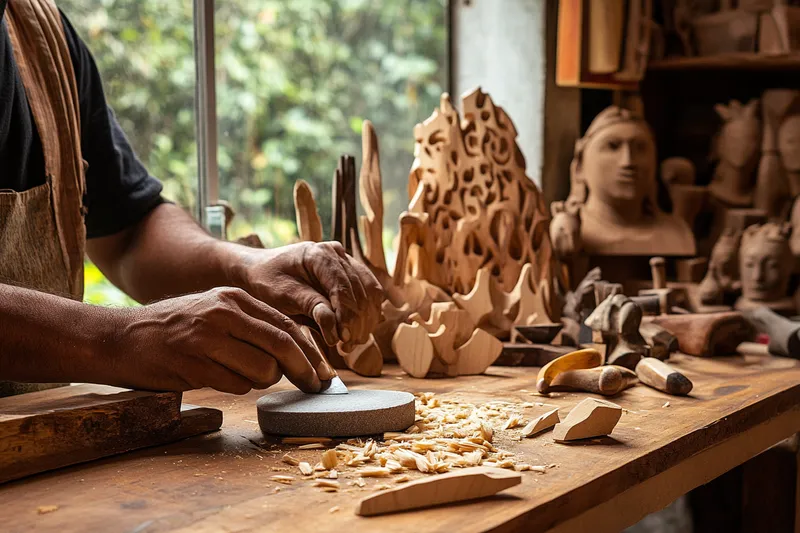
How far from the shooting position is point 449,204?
2.34 metres

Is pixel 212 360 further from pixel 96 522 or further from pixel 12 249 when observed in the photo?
pixel 12 249

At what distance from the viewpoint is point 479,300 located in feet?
7.00

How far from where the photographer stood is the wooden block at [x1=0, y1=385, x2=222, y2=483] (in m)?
1.07

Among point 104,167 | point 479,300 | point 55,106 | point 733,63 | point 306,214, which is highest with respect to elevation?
point 733,63

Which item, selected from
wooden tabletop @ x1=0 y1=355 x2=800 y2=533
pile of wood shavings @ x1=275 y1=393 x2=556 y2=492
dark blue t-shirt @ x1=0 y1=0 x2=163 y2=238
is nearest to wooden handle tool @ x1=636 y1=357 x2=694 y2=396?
wooden tabletop @ x1=0 y1=355 x2=800 y2=533

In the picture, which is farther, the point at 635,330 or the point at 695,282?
the point at 695,282

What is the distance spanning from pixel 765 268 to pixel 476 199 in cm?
101

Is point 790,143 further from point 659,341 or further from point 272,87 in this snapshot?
point 272,87

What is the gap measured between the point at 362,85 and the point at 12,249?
192 cm

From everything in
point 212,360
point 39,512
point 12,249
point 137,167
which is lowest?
point 39,512

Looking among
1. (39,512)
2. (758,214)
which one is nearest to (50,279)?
(39,512)

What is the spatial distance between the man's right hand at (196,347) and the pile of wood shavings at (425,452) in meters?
0.12

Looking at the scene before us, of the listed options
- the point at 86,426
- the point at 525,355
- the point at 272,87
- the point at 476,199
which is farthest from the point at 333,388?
the point at 272,87

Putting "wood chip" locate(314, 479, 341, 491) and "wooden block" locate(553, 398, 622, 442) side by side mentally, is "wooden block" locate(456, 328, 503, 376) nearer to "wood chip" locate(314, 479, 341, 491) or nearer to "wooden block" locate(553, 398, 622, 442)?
"wooden block" locate(553, 398, 622, 442)
